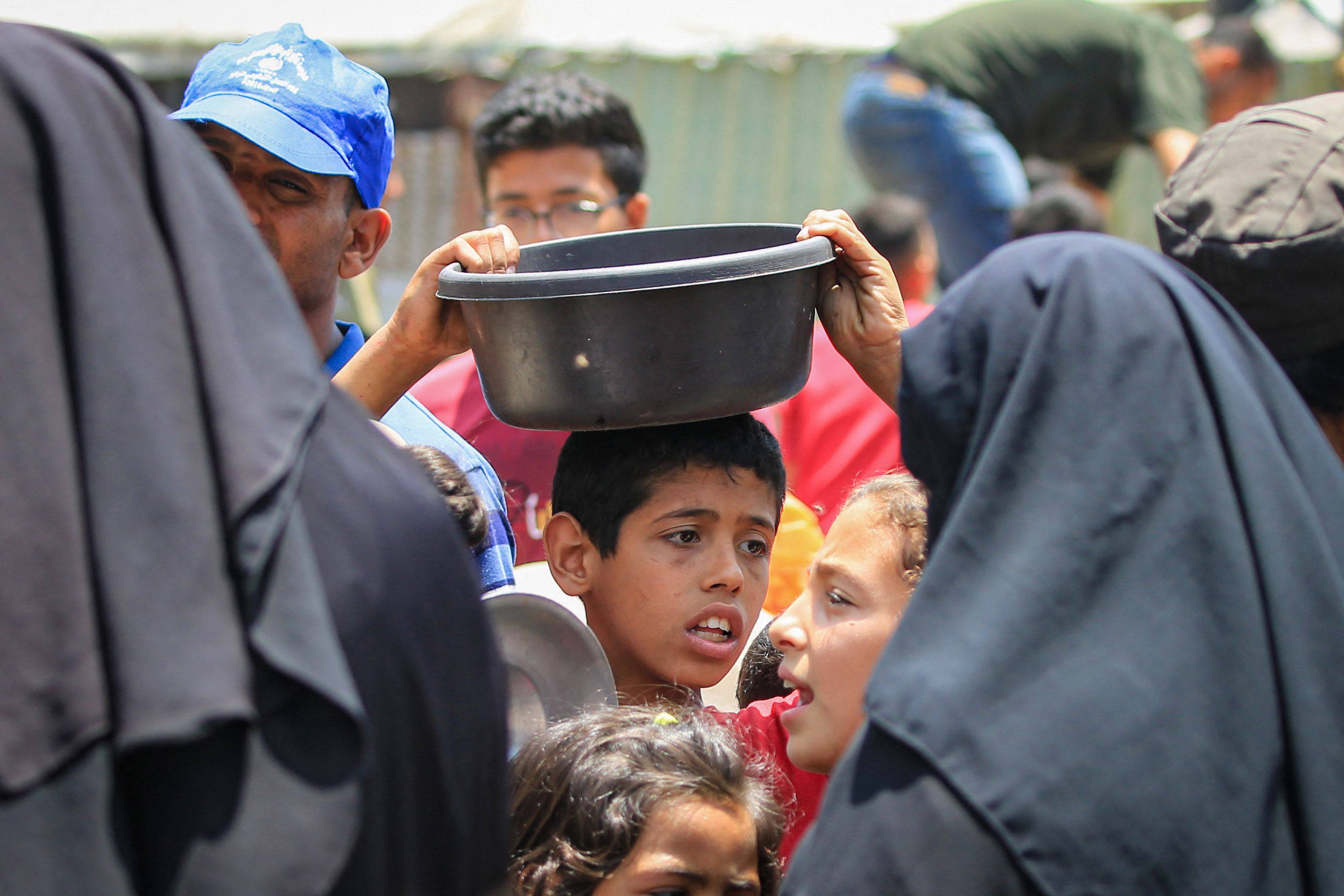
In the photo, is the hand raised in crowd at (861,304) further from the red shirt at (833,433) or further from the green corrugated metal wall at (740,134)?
the green corrugated metal wall at (740,134)

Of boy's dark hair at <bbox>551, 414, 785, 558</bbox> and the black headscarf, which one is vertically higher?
the black headscarf

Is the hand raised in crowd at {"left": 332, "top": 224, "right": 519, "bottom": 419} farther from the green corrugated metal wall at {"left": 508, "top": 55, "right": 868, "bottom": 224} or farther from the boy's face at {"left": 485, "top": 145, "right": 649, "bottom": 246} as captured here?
the green corrugated metal wall at {"left": 508, "top": 55, "right": 868, "bottom": 224}

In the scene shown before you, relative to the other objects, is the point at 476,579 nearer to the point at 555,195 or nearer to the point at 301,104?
the point at 301,104

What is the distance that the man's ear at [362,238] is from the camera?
8.96ft

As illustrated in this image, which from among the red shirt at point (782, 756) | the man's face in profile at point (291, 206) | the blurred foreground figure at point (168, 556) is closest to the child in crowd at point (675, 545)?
the red shirt at point (782, 756)

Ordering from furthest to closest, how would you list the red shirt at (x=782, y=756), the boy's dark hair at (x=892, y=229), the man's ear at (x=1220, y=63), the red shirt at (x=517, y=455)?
the man's ear at (x=1220, y=63) < the boy's dark hair at (x=892, y=229) < the red shirt at (x=517, y=455) < the red shirt at (x=782, y=756)

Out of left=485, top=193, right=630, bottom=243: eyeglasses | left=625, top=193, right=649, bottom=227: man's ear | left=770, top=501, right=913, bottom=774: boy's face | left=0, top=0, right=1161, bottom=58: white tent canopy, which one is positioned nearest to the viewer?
left=770, top=501, right=913, bottom=774: boy's face

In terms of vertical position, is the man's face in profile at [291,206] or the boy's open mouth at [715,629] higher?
the man's face in profile at [291,206]

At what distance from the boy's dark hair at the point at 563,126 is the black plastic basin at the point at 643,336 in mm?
1546

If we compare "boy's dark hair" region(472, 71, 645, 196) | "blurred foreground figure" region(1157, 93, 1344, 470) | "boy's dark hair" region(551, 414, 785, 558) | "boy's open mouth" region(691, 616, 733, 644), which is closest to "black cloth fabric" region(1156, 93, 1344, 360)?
"blurred foreground figure" region(1157, 93, 1344, 470)

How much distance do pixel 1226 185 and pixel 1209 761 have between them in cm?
85

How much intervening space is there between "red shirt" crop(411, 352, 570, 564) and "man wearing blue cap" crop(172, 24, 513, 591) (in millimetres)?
421

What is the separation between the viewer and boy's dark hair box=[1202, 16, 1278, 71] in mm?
6266

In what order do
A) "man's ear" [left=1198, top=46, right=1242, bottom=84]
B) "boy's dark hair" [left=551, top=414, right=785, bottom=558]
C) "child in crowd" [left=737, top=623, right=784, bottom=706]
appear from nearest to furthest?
"boy's dark hair" [left=551, top=414, right=785, bottom=558]
"child in crowd" [left=737, top=623, right=784, bottom=706]
"man's ear" [left=1198, top=46, right=1242, bottom=84]
